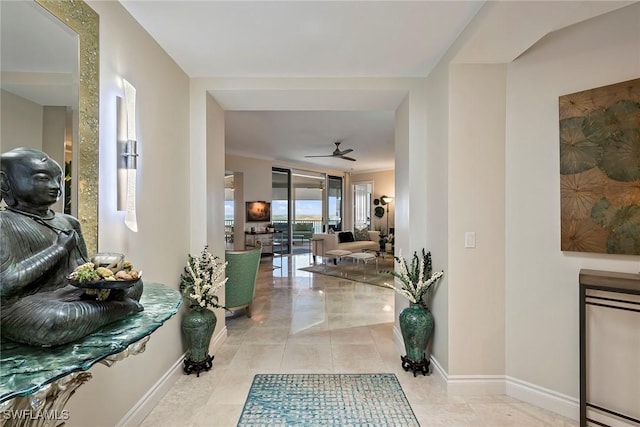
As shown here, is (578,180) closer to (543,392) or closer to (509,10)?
(509,10)

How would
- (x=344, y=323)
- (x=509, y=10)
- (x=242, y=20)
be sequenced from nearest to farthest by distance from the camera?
(x=509, y=10) → (x=242, y=20) → (x=344, y=323)

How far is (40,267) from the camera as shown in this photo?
0.95m

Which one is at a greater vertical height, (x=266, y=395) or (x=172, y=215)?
(x=172, y=215)

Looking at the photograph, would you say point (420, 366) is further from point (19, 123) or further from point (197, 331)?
point (19, 123)

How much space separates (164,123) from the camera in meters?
2.36

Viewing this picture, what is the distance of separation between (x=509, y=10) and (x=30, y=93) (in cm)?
241

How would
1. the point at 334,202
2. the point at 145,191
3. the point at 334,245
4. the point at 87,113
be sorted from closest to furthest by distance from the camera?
the point at 87,113 < the point at 145,191 < the point at 334,245 < the point at 334,202

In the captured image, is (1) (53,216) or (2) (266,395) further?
(2) (266,395)

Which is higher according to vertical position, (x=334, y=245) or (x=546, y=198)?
(x=546, y=198)

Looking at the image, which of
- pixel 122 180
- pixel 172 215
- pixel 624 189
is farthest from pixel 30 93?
pixel 624 189

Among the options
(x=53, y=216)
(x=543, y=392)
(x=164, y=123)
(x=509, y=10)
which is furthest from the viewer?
(x=164, y=123)

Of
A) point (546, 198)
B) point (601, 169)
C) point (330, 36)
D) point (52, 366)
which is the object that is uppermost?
point (330, 36)

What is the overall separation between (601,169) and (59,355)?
292cm

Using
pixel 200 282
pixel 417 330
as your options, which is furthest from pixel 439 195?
pixel 200 282
